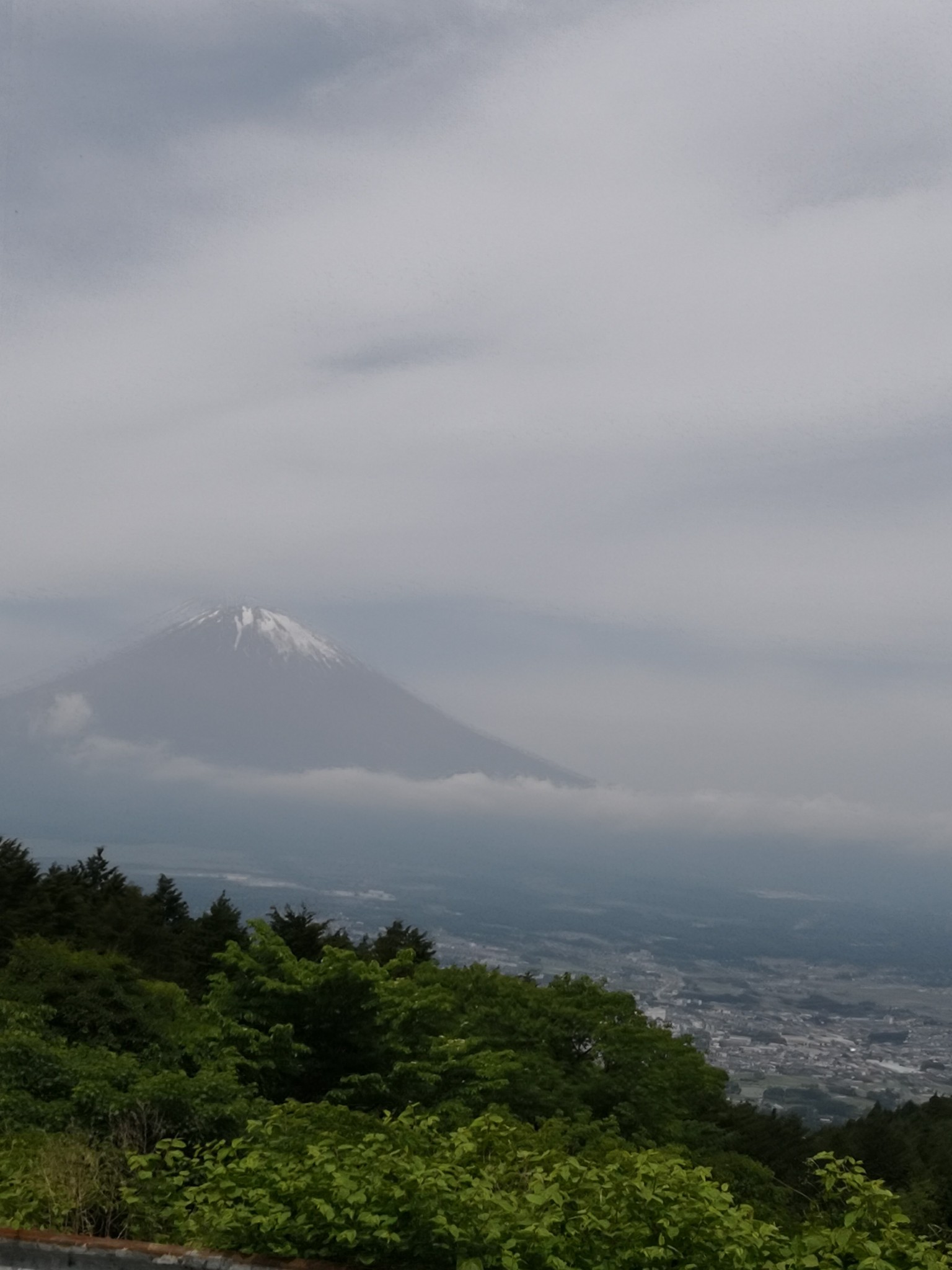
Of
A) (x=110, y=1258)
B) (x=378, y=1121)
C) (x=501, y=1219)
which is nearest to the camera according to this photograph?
(x=110, y=1258)

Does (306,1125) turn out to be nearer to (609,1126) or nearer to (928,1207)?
(609,1126)

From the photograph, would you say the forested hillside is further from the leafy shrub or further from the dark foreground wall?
the dark foreground wall

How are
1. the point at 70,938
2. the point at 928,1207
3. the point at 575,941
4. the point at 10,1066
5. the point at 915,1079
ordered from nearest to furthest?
the point at 10,1066 < the point at 928,1207 < the point at 70,938 < the point at 915,1079 < the point at 575,941

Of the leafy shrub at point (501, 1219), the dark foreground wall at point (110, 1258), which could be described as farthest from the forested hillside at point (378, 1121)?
the dark foreground wall at point (110, 1258)

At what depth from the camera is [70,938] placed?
24.7 meters

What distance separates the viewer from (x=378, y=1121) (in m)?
→ 9.22

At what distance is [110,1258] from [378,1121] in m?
3.77

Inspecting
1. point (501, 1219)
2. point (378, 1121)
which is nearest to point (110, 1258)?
point (501, 1219)

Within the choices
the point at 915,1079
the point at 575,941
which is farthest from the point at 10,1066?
the point at 575,941

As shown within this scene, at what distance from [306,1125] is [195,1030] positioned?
711 centimetres

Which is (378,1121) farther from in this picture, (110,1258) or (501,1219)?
(110,1258)

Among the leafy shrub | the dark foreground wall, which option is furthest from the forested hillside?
the dark foreground wall

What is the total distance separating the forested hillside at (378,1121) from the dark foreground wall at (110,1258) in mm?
232

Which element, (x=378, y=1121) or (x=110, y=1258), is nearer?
(x=110, y=1258)
